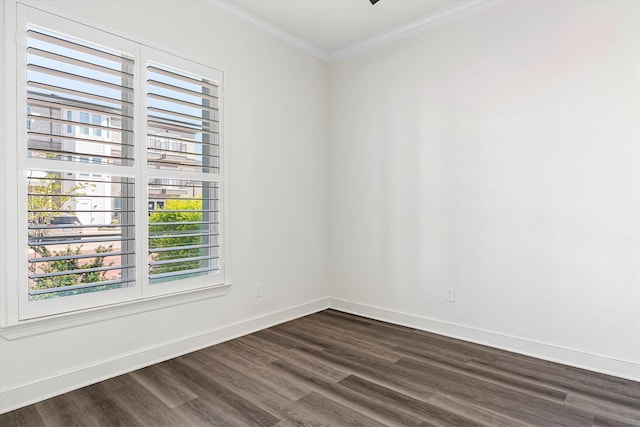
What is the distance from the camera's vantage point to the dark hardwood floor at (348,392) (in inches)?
78.5

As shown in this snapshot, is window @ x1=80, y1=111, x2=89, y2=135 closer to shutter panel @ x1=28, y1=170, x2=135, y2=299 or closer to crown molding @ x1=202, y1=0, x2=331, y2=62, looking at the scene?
shutter panel @ x1=28, y1=170, x2=135, y2=299

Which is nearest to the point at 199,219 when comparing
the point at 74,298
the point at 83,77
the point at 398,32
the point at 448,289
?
the point at 74,298

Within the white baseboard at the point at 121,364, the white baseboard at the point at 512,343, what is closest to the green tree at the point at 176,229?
the white baseboard at the point at 121,364

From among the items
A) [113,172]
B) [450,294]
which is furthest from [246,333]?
[450,294]

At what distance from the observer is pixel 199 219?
297cm

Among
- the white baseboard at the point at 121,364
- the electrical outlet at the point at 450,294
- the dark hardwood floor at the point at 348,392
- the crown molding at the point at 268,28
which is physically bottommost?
the dark hardwood floor at the point at 348,392

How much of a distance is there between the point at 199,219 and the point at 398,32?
246 centimetres

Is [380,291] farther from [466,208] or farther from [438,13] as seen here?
[438,13]

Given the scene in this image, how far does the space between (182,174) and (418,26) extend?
2.42 metres

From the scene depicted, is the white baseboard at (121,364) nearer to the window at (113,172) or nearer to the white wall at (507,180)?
the window at (113,172)

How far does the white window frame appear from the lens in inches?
80.6

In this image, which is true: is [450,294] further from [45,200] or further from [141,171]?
[45,200]

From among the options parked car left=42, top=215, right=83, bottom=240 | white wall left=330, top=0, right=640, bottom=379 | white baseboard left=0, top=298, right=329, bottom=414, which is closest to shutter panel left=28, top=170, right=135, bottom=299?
parked car left=42, top=215, right=83, bottom=240

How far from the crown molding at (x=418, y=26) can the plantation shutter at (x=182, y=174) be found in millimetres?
1581
